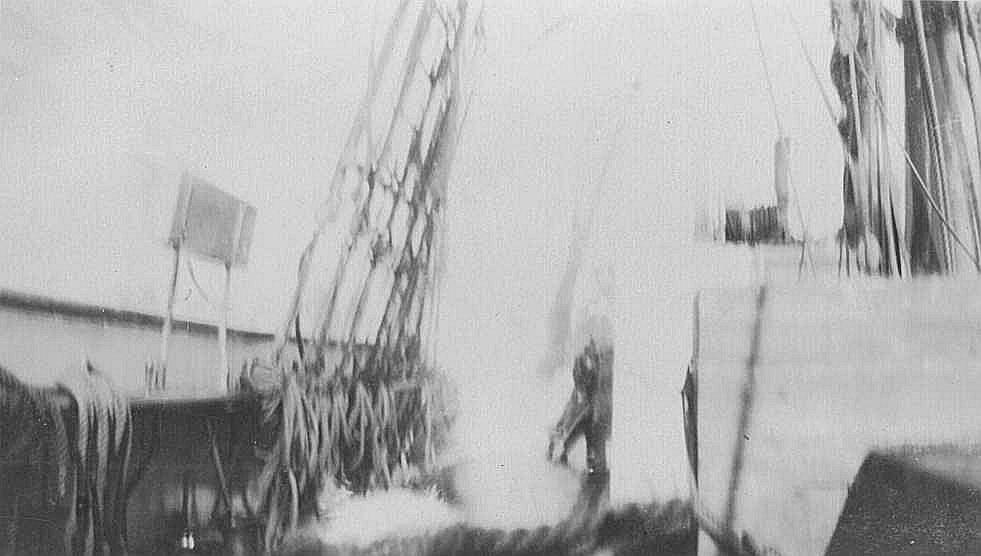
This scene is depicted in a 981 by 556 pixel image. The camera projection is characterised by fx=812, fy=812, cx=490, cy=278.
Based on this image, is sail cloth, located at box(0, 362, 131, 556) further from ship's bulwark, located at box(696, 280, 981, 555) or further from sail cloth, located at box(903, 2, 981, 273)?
sail cloth, located at box(903, 2, 981, 273)

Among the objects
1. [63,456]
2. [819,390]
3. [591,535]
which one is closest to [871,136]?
[819,390]

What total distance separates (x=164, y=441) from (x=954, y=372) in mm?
1002

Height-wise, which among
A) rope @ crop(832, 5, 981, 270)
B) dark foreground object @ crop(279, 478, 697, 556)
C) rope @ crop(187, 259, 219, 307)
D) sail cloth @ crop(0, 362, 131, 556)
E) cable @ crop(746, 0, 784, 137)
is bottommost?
dark foreground object @ crop(279, 478, 697, 556)

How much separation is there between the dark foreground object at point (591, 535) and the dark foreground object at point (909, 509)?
0.20 meters

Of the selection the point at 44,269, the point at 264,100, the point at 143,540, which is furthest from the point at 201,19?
the point at 143,540

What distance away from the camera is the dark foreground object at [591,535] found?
1.02 metres

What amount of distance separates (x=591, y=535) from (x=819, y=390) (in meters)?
0.34

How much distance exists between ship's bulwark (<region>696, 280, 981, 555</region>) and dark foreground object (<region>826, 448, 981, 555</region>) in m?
0.02

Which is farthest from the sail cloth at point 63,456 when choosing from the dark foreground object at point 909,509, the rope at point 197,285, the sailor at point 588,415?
the dark foreground object at point 909,509

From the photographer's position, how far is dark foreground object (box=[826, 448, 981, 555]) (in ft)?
3.33

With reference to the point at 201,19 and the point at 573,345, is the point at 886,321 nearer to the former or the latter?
the point at 573,345

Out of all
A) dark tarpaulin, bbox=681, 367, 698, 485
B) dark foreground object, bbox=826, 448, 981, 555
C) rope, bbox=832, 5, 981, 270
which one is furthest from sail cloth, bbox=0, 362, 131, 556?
rope, bbox=832, 5, 981, 270

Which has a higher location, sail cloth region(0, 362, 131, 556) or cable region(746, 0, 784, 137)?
cable region(746, 0, 784, 137)

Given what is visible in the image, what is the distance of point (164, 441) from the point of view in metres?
1.00
